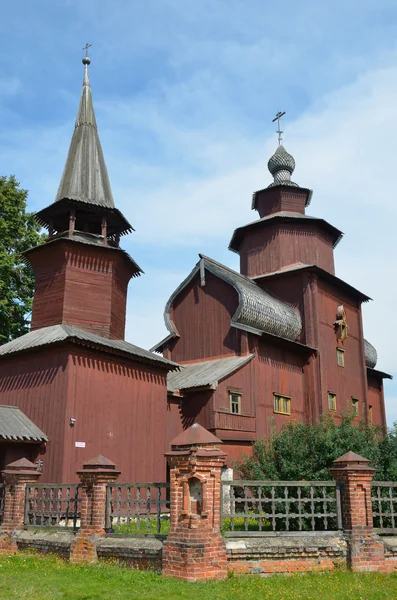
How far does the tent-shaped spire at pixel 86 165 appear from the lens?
21.4 metres

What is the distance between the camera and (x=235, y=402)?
21.4 m

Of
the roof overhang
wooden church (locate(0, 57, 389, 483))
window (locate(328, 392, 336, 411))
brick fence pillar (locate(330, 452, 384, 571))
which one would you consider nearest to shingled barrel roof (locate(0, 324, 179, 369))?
wooden church (locate(0, 57, 389, 483))

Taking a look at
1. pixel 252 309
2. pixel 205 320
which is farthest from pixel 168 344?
pixel 252 309

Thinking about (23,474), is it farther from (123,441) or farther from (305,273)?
(305,273)

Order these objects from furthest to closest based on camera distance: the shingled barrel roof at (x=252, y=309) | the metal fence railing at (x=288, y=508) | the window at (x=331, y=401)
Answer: the window at (x=331, y=401) < the shingled barrel roof at (x=252, y=309) < the metal fence railing at (x=288, y=508)

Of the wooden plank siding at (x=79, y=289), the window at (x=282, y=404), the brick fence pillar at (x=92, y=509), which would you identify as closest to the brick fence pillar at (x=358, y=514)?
the brick fence pillar at (x=92, y=509)

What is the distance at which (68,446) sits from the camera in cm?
1620

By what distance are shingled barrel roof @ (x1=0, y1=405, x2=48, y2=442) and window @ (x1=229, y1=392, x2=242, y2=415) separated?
23.6ft

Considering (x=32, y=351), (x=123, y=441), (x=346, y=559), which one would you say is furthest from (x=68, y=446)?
(x=346, y=559)

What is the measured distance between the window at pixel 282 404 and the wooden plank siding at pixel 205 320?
2608 millimetres

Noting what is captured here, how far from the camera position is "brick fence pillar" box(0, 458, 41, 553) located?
42.1 feet

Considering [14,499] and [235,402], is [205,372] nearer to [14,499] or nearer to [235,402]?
[235,402]

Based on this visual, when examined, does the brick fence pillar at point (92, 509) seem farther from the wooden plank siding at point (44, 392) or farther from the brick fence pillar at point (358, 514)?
the wooden plank siding at point (44, 392)

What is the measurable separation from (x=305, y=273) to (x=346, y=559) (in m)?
16.5
